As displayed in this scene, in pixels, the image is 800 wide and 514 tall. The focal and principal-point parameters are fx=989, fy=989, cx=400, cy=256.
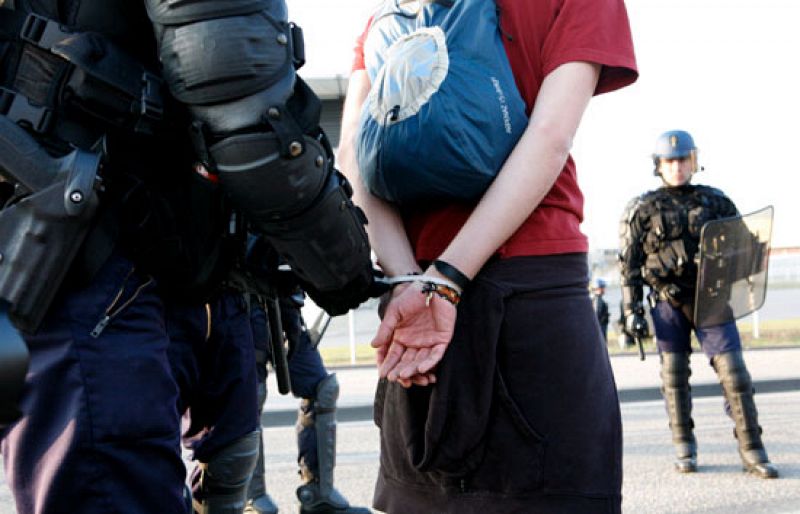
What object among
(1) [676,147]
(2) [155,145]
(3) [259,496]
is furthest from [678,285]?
(2) [155,145]

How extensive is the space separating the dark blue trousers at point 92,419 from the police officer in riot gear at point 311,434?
2664mm

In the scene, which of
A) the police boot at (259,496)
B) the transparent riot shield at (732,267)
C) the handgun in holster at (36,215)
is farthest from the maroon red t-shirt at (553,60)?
the transparent riot shield at (732,267)

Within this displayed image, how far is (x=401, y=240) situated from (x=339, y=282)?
0.64ft

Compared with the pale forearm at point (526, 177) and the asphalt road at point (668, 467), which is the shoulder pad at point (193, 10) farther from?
the asphalt road at point (668, 467)

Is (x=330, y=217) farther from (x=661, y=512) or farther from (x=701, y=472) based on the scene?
(x=701, y=472)

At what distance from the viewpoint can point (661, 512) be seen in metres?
4.54

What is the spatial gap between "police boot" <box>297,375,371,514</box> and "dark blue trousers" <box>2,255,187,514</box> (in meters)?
2.98

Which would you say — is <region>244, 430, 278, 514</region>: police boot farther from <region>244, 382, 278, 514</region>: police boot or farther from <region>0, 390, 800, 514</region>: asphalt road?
<region>0, 390, 800, 514</region>: asphalt road

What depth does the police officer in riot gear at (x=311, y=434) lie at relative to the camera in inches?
181

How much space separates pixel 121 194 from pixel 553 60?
0.84 meters

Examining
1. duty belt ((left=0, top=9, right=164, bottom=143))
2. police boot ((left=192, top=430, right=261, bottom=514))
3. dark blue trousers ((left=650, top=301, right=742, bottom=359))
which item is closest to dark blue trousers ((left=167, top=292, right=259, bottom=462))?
police boot ((left=192, top=430, right=261, bottom=514))

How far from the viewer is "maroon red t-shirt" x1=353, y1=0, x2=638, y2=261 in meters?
1.86

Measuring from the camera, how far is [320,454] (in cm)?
471

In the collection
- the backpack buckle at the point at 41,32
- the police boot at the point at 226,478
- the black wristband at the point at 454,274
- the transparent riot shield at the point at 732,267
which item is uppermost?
the backpack buckle at the point at 41,32
